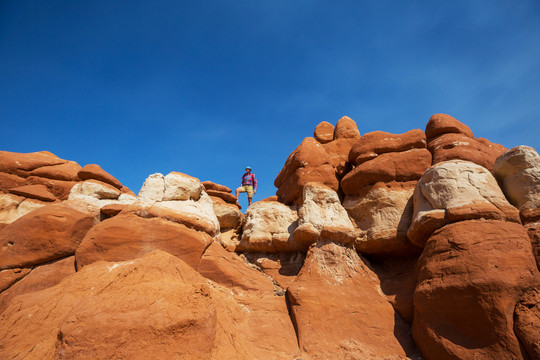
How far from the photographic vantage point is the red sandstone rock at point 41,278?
5.97 m

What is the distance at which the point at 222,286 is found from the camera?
652cm

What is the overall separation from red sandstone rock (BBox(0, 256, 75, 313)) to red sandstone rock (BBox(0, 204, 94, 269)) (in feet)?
0.65

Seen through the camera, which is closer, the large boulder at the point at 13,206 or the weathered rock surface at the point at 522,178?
the weathered rock surface at the point at 522,178

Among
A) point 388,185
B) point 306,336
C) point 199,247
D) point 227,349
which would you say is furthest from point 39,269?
point 388,185

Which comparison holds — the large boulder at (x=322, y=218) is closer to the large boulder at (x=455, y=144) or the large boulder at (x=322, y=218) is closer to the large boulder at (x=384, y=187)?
the large boulder at (x=384, y=187)

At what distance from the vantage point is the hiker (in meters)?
13.6

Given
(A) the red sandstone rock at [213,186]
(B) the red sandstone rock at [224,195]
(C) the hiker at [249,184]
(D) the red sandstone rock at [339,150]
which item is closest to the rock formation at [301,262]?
(D) the red sandstone rock at [339,150]

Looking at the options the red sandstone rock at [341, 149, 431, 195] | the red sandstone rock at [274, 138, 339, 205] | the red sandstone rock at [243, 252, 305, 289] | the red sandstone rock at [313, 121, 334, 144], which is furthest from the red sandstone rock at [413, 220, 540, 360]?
the red sandstone rock at [313, 121, 334, 144]

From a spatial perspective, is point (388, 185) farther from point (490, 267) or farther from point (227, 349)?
point (227, 349)

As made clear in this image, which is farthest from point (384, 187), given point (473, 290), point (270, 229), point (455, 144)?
point (473, 290)

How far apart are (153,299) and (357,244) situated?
16.2ft

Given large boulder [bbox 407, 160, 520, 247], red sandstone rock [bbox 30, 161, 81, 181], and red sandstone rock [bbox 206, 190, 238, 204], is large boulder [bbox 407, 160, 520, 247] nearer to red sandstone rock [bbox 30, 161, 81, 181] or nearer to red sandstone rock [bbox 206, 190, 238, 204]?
red sandstone rock [bbox 206, 190, 238, 204]

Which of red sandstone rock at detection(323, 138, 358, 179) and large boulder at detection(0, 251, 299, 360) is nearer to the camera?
large boulder at detection(0, 251, 299, 360)

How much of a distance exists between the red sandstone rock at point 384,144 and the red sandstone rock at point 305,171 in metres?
0.90
